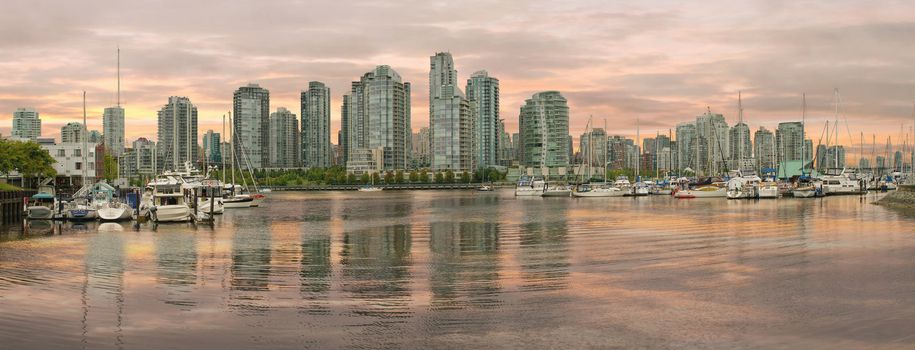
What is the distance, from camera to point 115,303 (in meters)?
23.2

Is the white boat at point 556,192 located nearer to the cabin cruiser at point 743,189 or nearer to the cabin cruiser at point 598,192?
the cabin cruiser at point 598,192

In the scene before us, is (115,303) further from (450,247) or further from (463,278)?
(450,247)

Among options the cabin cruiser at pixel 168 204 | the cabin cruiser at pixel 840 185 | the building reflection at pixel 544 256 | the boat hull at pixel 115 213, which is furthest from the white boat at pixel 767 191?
the boat hull at pixel 115 213

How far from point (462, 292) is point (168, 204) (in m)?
45.0

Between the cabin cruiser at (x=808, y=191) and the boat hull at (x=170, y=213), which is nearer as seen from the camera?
the boat hull at (x=170, y=213)

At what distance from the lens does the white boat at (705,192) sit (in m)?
124

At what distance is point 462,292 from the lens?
980 inches

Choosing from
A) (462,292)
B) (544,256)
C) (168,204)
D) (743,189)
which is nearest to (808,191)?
(743,189)

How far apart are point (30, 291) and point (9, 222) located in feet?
155

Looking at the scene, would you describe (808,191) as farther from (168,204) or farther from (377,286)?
(377,286)

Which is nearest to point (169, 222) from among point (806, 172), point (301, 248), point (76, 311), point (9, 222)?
point (9, 222)

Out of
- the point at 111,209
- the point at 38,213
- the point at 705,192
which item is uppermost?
the point at 111,209

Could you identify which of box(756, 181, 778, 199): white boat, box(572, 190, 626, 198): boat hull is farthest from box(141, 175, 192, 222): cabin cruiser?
box(572, 190, 626, 198): boat hull

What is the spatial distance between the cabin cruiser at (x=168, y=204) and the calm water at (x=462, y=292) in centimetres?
1222
